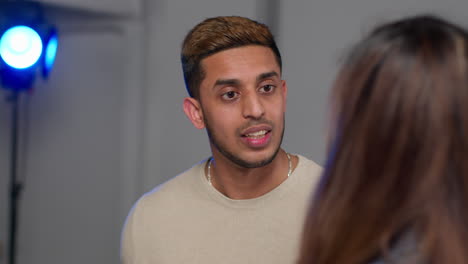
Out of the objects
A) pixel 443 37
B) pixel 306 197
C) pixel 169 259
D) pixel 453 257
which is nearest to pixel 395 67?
pixel 443 37

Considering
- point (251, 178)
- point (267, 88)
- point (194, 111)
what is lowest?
point (251, 178)

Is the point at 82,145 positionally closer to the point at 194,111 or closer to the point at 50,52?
the point at 50,52

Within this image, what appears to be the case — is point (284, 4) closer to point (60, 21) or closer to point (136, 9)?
point (136, 9)

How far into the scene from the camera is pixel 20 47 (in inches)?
108

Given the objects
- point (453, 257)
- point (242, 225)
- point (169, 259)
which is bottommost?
point (169, 259)

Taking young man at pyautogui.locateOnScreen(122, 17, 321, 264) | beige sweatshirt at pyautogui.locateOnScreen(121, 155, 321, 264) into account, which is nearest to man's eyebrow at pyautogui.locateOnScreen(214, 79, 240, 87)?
young man at pyautogui.locateOnScreen(122, 17, 321, 264)

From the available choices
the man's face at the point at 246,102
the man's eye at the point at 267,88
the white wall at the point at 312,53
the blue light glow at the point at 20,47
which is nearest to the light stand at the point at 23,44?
the blue light glow at the point at 20,47

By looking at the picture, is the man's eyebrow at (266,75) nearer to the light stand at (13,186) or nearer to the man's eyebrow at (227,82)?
the man's eyebrow at (227,82)

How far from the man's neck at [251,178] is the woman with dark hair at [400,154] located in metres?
0.74

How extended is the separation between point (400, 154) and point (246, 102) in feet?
2.62

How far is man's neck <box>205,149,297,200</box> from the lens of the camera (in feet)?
5.48

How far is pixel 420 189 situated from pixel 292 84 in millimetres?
2303

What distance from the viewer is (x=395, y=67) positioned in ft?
2.79

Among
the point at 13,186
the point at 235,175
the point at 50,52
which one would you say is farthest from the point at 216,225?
the point at 13,186
